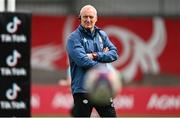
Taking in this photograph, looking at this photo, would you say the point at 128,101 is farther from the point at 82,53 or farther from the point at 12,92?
the point at 82,53

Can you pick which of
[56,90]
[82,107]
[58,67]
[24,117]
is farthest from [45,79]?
[82,107]

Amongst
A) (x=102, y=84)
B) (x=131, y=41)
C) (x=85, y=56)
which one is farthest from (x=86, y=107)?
(x=131, y=41)

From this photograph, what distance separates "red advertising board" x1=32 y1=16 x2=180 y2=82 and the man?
48.4 feet

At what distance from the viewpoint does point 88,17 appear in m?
8.91

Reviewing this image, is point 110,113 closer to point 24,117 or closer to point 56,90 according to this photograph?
point 24,117

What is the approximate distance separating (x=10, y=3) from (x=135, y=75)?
13850 millimetres

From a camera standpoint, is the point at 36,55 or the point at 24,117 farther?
the point at 36,55

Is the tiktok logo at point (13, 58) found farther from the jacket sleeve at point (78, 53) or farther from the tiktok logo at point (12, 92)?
the jacket sleeve at point (78, 53)

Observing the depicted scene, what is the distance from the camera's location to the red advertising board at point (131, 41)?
2417cm

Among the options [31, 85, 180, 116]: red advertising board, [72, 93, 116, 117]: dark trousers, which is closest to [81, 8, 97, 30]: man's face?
[72, 93, 116, 117]: dark trousers

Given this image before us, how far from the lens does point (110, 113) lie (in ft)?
29.7

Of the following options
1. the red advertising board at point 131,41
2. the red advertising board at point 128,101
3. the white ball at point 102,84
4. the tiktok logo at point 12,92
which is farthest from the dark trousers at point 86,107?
the red advertising board at point 131,41

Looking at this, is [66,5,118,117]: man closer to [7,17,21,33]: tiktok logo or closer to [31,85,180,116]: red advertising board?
[7,17,21,33]: tiktok logo

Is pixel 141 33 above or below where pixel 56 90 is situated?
above
